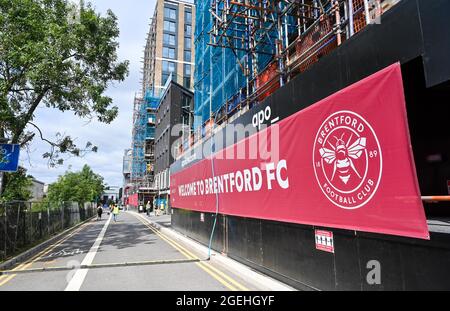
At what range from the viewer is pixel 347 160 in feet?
15.3

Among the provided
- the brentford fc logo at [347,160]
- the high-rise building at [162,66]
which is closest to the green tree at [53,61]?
the brentford fc logo at [347,160]

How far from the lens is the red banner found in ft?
12.6

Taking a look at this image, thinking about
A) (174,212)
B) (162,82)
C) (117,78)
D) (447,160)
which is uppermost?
(162,82)

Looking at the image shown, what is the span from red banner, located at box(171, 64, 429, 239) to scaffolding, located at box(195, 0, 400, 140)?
141 centimetres

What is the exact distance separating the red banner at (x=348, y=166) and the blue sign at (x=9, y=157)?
804cm

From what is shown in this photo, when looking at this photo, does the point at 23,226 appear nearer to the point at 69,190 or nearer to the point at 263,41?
the point at 263,41

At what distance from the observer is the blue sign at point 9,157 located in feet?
33.5

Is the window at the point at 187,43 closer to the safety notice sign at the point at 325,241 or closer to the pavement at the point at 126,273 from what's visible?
the pavement at the point at 126,273

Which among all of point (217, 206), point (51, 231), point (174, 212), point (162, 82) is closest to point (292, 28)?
point (217, 206)

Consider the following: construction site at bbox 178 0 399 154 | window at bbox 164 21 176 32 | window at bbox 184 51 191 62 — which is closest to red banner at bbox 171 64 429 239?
construction site at bbox 178 0 399 154

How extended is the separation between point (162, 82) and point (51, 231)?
5463cm

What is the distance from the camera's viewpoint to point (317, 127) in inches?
213
